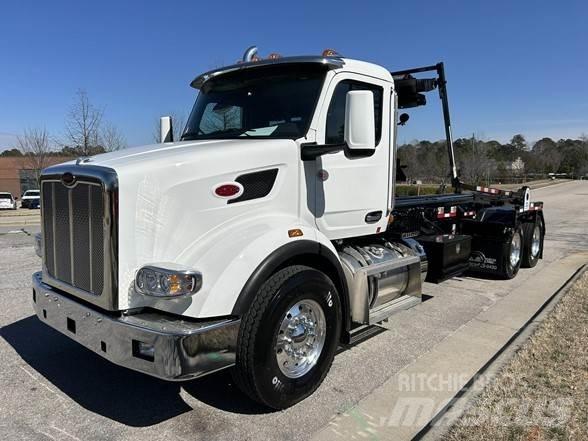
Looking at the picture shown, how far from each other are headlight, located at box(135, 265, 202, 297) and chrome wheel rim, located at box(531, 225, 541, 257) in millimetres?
7842

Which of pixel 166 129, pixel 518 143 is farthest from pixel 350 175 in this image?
pixel 518 143

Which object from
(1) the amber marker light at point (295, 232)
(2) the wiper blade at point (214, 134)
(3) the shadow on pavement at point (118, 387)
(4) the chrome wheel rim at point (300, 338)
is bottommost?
(3) the shadow on pavement at point (118, 387)

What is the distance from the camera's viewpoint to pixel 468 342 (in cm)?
495

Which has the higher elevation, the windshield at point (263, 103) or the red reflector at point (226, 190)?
the windshield at point (263, 103)

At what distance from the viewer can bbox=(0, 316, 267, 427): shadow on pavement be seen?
353 cm

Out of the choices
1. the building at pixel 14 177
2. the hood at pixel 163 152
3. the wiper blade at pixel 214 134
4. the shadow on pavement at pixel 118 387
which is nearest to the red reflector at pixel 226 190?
the hood at pixel 163 152

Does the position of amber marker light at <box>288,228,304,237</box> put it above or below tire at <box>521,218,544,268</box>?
above

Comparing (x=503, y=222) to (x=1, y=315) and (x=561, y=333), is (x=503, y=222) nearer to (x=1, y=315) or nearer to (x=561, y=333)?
(x=561, y=333)

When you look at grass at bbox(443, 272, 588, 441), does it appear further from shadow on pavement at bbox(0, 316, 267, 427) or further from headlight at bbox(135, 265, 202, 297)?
headlight at bbox(135, 265, 202, 297)

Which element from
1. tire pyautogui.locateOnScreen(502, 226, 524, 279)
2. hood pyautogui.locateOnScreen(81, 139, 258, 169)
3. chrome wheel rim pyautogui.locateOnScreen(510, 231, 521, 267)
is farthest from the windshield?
chrome wheel rim pyautogui.locateOnScreen(510, 231, 521, 267)

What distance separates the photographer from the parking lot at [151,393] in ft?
10.7

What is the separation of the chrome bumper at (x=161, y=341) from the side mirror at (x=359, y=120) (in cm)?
170

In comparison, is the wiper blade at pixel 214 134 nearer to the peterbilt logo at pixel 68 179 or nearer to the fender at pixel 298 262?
the fender at pixel 298 262

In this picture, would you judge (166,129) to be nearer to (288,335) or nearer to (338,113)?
(338,113)
